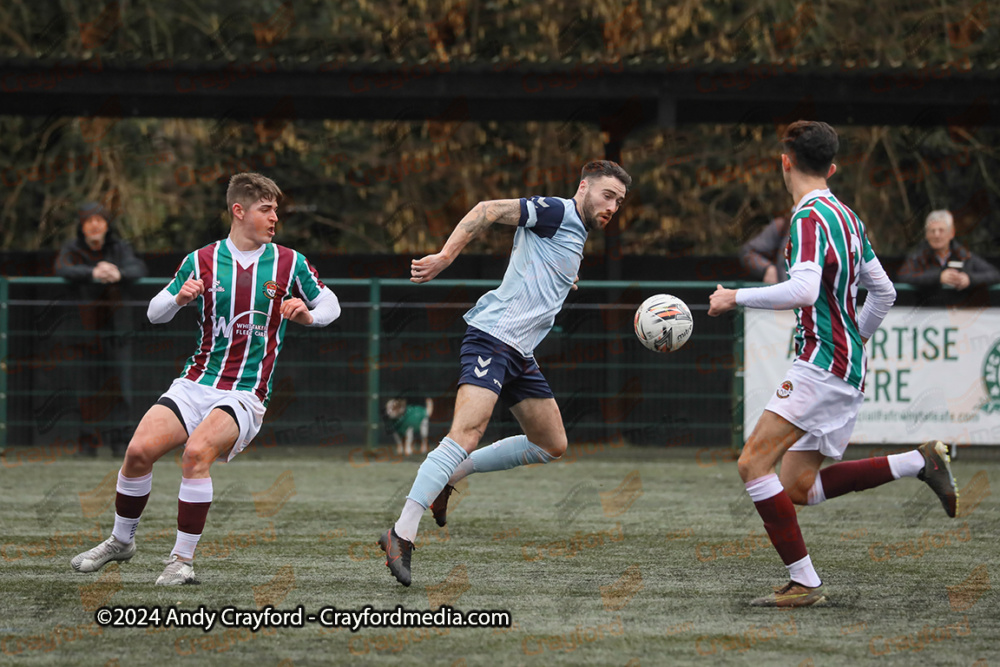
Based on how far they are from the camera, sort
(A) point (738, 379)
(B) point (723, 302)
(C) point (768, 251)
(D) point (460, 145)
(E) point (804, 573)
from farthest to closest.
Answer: (D) point (460, 145) < (A) point (738, 379) < (C) point (768, 251) < (E) point (804, 573) < (B) point (723, 302)

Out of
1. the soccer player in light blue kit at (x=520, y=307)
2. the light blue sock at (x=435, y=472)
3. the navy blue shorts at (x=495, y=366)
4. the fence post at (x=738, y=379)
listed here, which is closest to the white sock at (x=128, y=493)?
the soccer player in light blue kit at (x=520, y=307)

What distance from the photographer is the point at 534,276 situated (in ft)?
19.5

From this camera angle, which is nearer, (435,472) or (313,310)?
(435,472)

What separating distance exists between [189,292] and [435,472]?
4.22 ft

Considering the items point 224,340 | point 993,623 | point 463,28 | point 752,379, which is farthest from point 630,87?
point 993,623

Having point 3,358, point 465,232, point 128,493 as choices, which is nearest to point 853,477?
point 465,232

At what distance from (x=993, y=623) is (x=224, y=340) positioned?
3.33m

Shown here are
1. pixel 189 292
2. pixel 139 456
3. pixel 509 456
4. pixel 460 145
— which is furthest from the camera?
pixel 460 145

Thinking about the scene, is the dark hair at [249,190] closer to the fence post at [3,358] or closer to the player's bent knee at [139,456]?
the player's bent knee at [139,456]

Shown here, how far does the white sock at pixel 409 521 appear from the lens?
5.34m

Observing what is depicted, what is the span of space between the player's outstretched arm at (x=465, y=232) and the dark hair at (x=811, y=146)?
1243 millimetres

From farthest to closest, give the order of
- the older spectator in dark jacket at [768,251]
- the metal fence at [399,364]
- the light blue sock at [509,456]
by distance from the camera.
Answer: the metal fence at [399,364]
the older spectator in dark jacket at [768,251]
the light blue sock at [509,456]

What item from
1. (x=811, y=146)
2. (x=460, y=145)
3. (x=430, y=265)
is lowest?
(x=430, y=265)

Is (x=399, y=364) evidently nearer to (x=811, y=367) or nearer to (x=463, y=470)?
(x=463, y=470)
